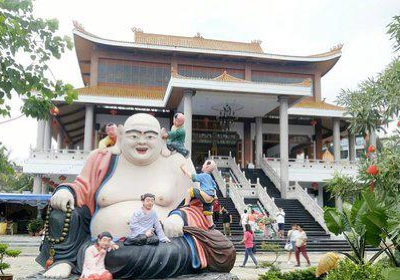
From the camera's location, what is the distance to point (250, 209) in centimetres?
1569

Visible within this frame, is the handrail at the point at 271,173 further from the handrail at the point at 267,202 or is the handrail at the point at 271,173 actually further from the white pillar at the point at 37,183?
the white pillar at the point at 37,183

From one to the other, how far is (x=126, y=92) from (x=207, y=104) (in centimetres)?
468

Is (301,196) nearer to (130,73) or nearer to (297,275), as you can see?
(297,275)

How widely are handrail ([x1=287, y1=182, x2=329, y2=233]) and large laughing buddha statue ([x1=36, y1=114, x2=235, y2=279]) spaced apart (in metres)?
11.7

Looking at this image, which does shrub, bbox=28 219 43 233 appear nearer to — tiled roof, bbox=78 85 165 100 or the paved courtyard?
the paved courtyard

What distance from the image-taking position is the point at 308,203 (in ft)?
56.5

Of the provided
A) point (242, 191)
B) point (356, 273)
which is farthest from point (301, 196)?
point (356, 273)

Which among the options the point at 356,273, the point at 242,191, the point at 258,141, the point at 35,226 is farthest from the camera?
the point at 258,141

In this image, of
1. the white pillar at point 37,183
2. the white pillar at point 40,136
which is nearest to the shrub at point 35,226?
the white pillar at point 37,183

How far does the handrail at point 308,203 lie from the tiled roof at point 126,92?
858 centimetres

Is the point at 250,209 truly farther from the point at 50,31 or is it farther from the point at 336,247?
the point at 50,31

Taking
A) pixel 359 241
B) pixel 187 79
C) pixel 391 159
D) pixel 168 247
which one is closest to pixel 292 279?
pixel 359 241

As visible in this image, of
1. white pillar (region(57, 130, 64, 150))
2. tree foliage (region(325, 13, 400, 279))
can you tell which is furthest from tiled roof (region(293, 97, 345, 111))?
tree foliage (region(325, 13, 400, 279))

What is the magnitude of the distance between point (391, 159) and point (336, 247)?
Result: 9.98 m
